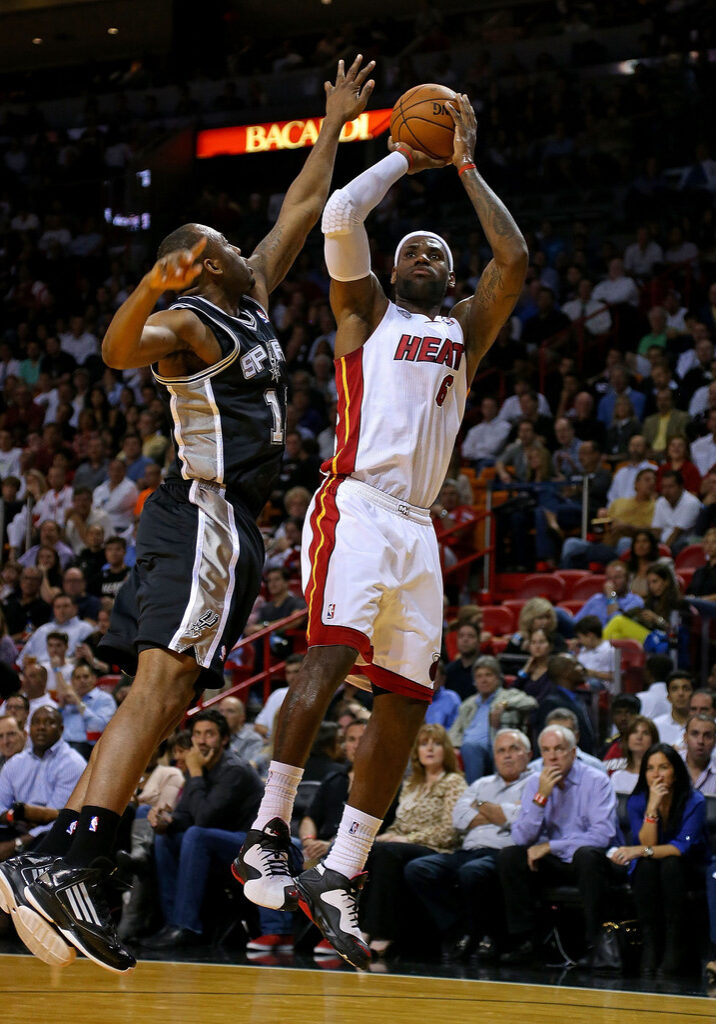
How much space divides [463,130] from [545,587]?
768cm

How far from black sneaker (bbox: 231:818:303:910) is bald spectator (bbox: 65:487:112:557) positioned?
10154mm

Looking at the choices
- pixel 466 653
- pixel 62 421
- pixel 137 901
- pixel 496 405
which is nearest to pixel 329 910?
pixel 137 901

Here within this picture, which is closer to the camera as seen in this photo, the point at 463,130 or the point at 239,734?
the point at 463,130

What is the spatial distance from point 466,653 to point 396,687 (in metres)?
5.85

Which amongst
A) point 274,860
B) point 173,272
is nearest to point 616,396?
point 274,860

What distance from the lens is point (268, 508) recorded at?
14.6m

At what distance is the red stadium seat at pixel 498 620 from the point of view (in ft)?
41.2

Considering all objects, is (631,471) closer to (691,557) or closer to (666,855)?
(691,557)

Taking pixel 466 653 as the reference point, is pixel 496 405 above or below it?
above

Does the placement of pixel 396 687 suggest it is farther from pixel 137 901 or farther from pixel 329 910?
pixel 137 901

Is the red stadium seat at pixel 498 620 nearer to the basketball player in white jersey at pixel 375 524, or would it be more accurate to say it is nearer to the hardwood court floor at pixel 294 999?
the hardwood court floor at pixel 294 999

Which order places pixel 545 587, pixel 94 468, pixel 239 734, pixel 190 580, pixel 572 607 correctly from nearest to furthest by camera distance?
pixel 190 580 < pixel 239 734 < pixel 572 607 < pixel 545 587 < pixel 94 468

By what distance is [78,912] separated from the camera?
4309mm

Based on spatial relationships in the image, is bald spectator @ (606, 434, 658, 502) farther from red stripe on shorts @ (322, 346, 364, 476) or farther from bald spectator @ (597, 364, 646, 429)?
red stripe on shorts @ (322, 346, 364, 476)
